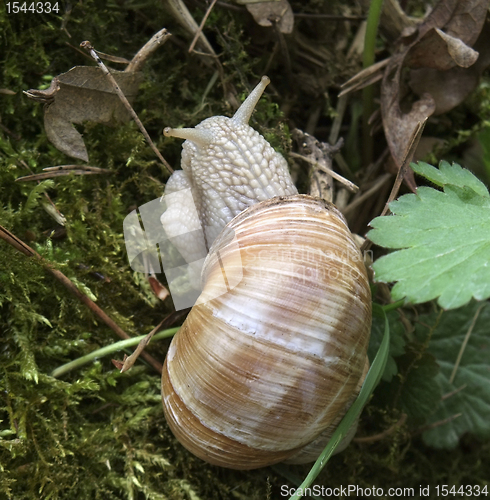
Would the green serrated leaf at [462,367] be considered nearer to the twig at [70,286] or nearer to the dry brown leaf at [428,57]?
the dry brown leaf at [428,57]

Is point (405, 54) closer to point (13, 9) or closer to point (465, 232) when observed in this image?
point (465, 232)

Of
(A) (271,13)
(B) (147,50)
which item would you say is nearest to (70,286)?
(B) (147,50)

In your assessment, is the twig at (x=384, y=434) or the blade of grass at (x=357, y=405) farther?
the twig at (x=384, y=434)

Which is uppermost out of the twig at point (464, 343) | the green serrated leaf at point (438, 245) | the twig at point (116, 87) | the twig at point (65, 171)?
the twig at point (116, 87)

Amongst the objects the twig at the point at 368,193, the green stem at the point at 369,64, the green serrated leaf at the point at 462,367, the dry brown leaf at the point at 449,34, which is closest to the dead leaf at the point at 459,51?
the dry brown leaf at the point at 449,34

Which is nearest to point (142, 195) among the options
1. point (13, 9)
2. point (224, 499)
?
point (13, 9)

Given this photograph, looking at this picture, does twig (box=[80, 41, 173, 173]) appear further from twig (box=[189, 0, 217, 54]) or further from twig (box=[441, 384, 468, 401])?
twig (box=[441, 384, 468, 401])
